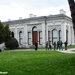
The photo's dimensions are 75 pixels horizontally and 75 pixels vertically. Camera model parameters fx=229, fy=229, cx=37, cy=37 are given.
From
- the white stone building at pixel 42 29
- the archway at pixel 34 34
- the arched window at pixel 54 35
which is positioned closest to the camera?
the white stone building at pixel 42 29

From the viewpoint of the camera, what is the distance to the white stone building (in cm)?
5123

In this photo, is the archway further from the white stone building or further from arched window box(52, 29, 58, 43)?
arched window box(52, 29, 58, 43)

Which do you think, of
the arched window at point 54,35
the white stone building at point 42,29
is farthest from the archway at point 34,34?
the arched window at point 54,35

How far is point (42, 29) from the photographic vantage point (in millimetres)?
53406

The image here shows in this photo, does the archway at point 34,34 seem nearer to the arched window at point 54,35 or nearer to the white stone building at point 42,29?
the white stone building at point 42,29

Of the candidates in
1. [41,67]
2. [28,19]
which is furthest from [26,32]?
[41,67]

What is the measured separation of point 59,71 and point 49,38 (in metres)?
41.2

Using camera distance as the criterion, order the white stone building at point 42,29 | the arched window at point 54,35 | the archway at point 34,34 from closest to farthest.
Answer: the white stone building at point 42,29, the arched window at point 54,35, the archway at point 34,34

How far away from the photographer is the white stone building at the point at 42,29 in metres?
51.2

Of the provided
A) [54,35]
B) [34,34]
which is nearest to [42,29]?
[34,34]

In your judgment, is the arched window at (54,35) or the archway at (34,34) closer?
the arched window at (54,35)

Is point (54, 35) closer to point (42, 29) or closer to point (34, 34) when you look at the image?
point (42, 29)

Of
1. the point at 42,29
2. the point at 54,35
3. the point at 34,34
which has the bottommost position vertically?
the point at 54,35

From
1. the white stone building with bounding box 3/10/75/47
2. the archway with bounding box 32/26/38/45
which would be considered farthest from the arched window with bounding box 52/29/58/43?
Result: the archway with bounding box 32/26/38/45
